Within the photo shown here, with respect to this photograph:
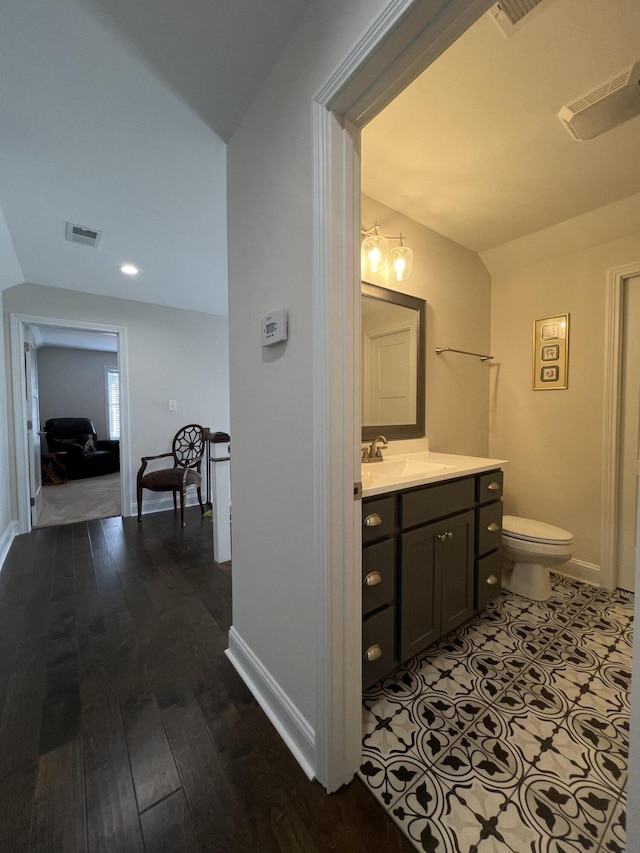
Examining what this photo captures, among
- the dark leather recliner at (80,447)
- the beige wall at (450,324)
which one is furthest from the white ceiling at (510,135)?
the dark leather recliner at (80,447)

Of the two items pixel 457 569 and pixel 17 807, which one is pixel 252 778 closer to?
pixel 17 807

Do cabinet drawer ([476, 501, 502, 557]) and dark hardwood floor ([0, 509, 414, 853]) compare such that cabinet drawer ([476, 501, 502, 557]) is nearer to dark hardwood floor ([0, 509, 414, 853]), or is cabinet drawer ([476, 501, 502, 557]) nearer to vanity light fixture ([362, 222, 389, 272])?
dark hardwood floor ([0, 509, 414, 853])

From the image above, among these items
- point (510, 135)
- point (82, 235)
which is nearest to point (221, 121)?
point (510, 135)

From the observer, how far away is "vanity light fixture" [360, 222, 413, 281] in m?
1.83

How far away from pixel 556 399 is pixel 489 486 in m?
1.08

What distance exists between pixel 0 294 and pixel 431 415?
3.64m

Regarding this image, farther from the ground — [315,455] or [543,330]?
[543,330]

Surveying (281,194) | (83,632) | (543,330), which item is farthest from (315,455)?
(543,330)

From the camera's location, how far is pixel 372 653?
3.91ft

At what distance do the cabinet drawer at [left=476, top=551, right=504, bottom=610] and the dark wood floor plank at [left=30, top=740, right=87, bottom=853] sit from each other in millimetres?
1668

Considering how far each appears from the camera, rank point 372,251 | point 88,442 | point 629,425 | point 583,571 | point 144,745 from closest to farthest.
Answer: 1. point 144,745
2. point 372,251
3. point 629,425
4. point 583,571
5. point 88,442

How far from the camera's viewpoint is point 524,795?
0.95 m

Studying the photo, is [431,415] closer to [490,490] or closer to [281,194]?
[490,490]

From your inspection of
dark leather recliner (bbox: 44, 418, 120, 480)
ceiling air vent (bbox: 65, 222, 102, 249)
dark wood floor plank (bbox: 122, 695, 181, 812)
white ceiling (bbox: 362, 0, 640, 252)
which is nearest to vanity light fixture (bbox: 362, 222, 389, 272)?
white ceiling (bbox: 362, 0, 640, 252)
